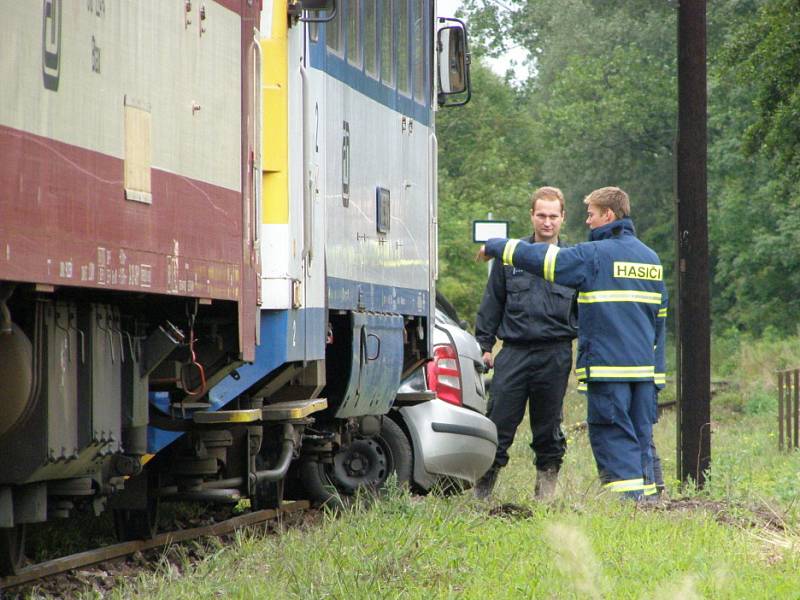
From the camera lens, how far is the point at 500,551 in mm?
7398

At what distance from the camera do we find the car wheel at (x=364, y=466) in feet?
34.3

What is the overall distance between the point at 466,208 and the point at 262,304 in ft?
107

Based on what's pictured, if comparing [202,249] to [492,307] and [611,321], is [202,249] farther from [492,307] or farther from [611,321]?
[492,307]

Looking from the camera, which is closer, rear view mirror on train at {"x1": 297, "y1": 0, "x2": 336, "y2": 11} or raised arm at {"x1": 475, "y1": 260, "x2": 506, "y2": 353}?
rear view mirror on train at {"x1": 297, "y1": 0, "x2": 336, "y2": 11}

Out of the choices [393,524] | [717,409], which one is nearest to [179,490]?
Answer: [393,524]

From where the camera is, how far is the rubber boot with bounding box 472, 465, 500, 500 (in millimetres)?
10695

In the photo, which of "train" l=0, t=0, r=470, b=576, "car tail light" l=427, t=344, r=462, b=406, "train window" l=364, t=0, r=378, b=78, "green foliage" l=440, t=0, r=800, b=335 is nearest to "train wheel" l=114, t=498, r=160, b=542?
"train" l=0, t=0, r=470, b=576

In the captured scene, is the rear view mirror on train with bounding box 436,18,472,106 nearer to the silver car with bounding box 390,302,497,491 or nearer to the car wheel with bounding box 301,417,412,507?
the silver car with bounding box 390,302,497,491

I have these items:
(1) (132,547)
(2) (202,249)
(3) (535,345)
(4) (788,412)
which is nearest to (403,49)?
(3) (535,345)

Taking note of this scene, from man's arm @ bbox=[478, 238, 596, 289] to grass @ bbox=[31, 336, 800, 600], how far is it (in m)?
1.25

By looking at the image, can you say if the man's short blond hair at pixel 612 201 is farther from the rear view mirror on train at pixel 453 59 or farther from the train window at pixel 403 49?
the rear view mirror on train at pixel 453 59

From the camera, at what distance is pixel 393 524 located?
8.31 meters

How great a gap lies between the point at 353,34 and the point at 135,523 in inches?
117

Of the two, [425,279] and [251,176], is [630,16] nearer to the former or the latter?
[425,279]
